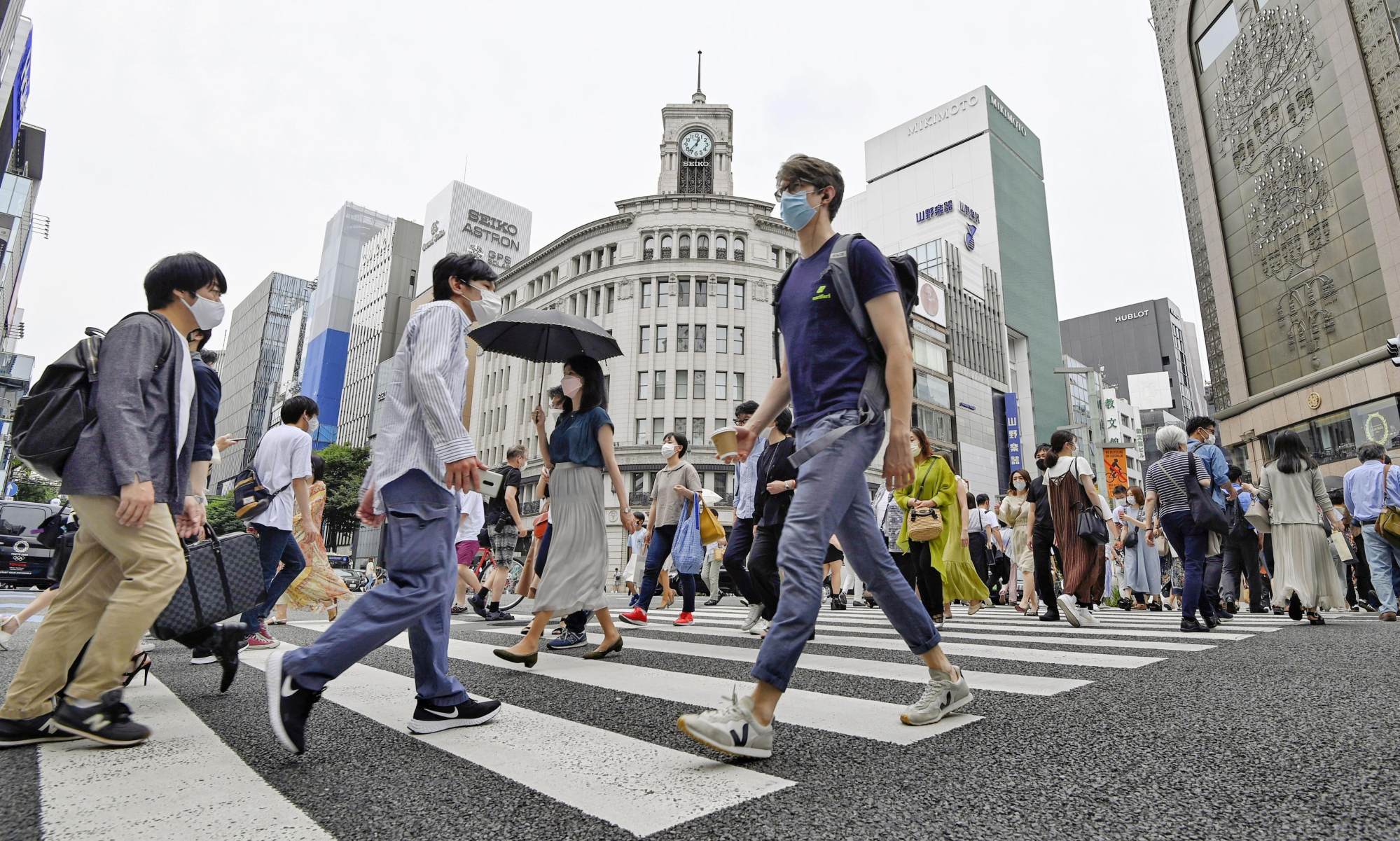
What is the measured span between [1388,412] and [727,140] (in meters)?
48.2

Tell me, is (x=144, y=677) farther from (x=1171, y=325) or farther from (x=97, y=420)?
(x=1171, y=325)

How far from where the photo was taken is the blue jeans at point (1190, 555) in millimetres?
5547

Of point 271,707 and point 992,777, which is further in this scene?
point 271,707

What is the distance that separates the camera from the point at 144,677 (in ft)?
11.5

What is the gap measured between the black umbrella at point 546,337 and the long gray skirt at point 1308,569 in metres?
6.35

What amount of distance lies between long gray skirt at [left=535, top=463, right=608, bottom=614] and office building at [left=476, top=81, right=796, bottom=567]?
37718mm

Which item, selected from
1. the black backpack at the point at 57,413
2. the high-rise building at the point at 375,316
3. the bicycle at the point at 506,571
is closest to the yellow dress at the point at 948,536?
the bicycle at the point at 506,571

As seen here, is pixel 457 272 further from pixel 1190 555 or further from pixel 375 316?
pixel 375 316

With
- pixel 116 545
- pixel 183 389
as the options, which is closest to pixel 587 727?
pixel 116 545

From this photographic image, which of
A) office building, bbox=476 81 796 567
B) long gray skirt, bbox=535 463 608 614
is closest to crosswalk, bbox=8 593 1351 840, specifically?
long gray skirt, bbox=535 463 608 614

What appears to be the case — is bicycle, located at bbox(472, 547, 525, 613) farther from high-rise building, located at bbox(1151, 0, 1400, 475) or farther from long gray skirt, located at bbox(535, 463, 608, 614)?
high-rise building, located at bbox(1151, 0, 1400, 475)

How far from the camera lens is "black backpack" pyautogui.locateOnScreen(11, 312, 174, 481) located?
7.78 ft

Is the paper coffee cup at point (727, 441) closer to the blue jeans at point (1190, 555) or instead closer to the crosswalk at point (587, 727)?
the crosswalk at point (587, 727)

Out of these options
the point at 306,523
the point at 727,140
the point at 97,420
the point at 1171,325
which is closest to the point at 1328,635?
the point at 97,420
